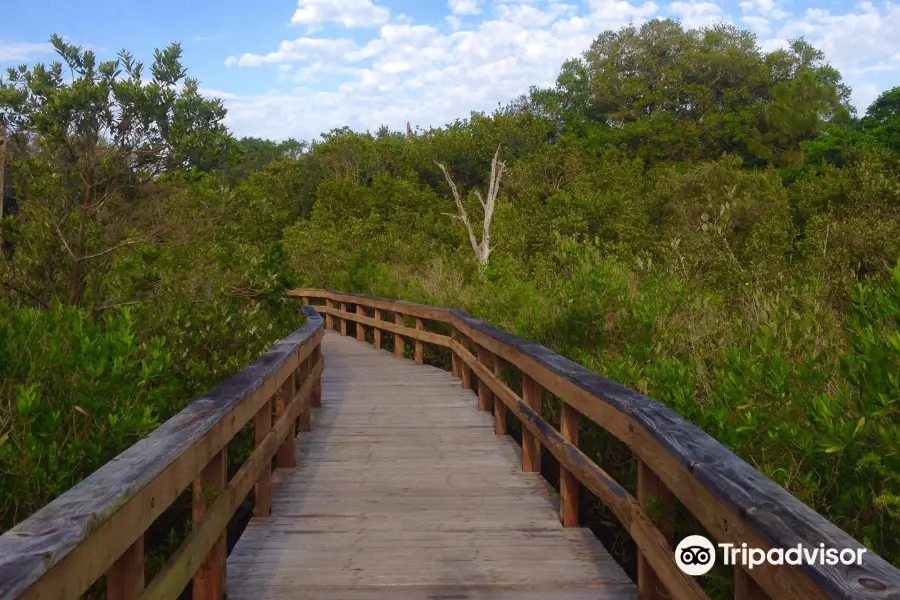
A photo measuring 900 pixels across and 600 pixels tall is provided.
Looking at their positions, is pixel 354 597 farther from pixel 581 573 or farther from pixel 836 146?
pixel 836 146

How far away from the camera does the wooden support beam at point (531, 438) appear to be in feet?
17.8

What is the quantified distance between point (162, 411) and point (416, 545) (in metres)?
2.09

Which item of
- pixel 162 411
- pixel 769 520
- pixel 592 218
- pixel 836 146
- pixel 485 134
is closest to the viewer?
pixel 769 520

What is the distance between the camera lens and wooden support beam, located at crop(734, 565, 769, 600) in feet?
7.15

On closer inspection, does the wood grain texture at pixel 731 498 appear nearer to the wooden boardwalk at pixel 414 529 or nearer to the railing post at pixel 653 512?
the railing post at pixel 653 512

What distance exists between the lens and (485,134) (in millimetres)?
43812

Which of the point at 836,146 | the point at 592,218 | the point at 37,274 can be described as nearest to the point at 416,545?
the point at 37,274

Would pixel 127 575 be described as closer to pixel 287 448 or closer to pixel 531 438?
pixel 287 448

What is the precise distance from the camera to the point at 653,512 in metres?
3.04

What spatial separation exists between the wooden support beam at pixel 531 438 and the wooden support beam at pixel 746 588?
3149mm

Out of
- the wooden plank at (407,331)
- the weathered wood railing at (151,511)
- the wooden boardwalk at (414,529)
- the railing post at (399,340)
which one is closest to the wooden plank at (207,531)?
the weathered wood railing at (151,511)

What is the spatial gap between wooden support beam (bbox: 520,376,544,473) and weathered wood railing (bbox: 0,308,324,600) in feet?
5.94

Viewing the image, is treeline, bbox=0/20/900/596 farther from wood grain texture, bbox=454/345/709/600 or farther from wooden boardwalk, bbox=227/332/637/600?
wooden boardwalk, bbox=227/332/637/600

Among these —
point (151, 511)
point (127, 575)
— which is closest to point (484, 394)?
point (151, 511)
